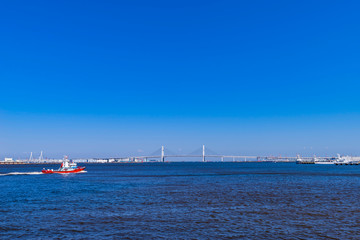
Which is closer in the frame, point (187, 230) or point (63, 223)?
point (187, 230)

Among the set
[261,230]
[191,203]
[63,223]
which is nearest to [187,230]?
[261,230]

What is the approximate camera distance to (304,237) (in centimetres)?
1891

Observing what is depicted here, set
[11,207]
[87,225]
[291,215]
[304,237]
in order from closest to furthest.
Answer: [304,237]
[87,225]
[291,215]
[11,207]

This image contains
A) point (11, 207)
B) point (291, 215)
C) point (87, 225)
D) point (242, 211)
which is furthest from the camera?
point (11, 207)

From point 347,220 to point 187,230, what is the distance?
12.7 metres

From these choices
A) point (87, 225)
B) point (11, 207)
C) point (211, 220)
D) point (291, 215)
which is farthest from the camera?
point (11, 207)

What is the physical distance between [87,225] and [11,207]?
13.3 metres

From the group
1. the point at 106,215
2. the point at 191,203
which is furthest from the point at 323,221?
the point at 106,215

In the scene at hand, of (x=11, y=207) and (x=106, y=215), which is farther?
(x=11, y=207)

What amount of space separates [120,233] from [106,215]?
20.7 feet

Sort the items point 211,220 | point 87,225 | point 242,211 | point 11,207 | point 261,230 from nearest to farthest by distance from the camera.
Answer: point 261,230 → point 87,225 → point 211,220 → point 242,211 → point 11,207

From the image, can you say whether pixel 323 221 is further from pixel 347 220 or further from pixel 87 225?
pixel 87 225

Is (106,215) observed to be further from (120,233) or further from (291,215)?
(291,215)

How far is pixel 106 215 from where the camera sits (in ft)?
84.2
